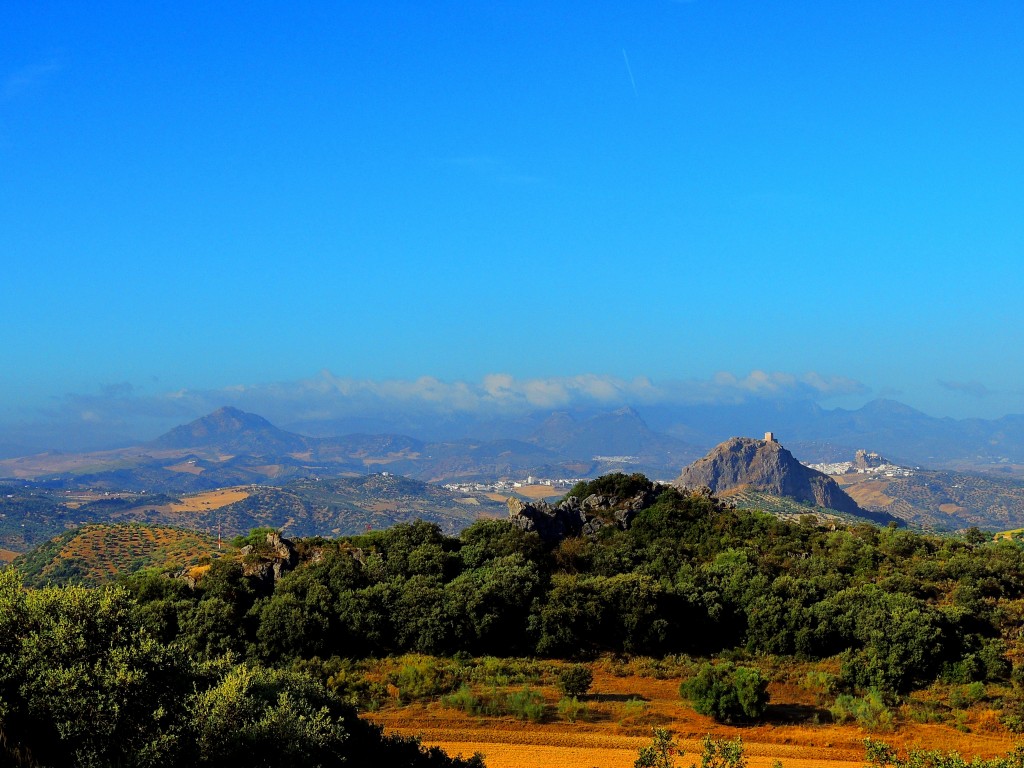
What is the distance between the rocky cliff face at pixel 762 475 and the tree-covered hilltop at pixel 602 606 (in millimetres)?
110147

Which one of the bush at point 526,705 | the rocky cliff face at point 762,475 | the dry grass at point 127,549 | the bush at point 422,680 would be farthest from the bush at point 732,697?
the rocky cliff face at point 762,475

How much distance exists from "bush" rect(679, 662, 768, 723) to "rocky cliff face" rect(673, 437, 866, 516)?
12504 cm

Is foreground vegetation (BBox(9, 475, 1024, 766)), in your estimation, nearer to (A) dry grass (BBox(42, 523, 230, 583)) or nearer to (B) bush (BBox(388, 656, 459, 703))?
(B) bush (BBox(388, 656, 459, 703))

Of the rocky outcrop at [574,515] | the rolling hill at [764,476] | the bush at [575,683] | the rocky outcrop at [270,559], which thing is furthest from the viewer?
the rolling hill at [764,476]

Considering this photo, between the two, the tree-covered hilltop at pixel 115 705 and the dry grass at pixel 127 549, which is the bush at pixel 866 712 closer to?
the tree-covered hilltop at pixel 115 705

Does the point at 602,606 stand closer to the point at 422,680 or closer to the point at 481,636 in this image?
the point at 481,636

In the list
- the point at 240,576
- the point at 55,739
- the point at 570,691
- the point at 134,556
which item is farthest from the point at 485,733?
the point at 134,556

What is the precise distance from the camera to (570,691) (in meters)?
27.2

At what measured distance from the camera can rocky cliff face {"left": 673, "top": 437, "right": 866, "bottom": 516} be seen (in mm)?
152875

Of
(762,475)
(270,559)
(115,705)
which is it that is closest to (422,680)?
(270,559)

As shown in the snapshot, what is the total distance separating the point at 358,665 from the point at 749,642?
54.9ft

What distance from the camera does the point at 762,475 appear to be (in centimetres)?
15888

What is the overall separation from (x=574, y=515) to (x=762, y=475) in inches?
4652

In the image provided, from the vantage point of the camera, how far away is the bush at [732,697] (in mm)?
25297
